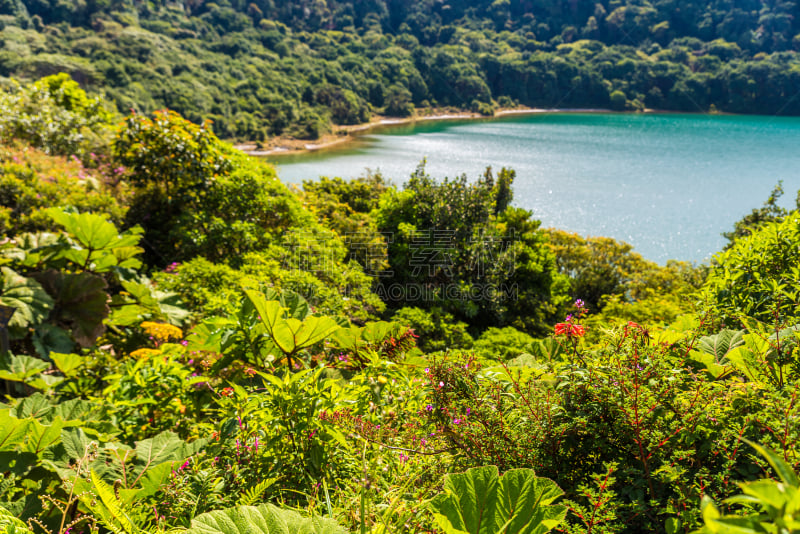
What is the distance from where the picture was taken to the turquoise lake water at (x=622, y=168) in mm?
16875

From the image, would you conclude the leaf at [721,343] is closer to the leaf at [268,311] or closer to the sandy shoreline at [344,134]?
the leaf at [268,311]

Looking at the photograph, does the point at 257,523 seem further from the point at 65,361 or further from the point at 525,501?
the point at 65,361

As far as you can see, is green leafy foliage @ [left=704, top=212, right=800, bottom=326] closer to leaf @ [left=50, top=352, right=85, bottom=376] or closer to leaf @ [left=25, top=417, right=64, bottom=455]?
leaf @ [left=25, top=417, right=64, bottom=455]

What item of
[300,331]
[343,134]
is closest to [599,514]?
[300,331]

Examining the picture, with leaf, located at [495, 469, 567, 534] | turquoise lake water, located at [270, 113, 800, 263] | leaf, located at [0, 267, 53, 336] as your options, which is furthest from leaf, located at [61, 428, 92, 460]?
turquoise lake water, located at [270, 113, 800, 263]

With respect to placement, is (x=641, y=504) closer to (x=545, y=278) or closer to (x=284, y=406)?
(x=284, y=406)

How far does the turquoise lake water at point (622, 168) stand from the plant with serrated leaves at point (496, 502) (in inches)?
283

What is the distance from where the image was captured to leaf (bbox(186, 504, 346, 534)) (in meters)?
0.91

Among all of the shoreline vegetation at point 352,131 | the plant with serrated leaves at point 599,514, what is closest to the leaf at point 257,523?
the plant with serrated leaves at point 599,514

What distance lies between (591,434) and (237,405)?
125 centimetres

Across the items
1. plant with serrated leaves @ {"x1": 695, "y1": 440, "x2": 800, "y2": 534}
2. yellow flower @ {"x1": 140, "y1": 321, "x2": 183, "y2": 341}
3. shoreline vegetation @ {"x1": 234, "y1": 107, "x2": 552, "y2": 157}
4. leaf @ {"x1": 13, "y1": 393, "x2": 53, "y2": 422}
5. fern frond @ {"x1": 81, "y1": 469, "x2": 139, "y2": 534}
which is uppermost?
shoreline vegetation @ {"x1": 234, "y1": 107, "x2": 552, "y2": 157}

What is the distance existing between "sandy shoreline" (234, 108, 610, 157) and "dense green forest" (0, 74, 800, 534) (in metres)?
26.9

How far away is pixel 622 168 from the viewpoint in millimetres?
28312

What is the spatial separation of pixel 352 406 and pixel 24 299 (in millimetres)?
2614
